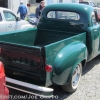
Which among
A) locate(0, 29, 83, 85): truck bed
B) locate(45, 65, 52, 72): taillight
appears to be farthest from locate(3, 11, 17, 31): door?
locate(45, 65, 52, 72): taillight

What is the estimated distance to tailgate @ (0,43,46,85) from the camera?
3230 mm

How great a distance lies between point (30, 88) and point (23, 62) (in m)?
0.49

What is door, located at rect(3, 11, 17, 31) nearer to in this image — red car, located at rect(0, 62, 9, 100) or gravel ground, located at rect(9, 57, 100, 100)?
gravel ground, located at rect(9, 57, 100, 100)

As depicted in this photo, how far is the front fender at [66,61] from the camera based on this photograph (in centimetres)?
340

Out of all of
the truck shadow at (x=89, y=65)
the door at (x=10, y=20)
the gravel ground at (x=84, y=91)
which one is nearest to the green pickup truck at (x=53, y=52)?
the gravel ground at (x=84, y=91)

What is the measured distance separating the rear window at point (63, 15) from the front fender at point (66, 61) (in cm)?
133

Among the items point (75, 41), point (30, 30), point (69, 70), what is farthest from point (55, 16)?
point (69, 70)

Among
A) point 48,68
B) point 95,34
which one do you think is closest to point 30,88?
point 48,68

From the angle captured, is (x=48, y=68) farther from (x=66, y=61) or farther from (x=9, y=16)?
(x=9, y=16)

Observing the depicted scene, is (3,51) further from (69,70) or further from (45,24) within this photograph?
(45,24)

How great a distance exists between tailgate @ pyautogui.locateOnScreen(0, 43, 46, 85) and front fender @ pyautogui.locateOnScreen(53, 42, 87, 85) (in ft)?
0.96

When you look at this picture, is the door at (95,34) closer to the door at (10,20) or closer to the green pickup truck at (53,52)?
the green pickup truck at (53,52)

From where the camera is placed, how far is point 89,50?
4.82 m

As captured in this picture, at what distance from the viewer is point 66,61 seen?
11.6 ft
